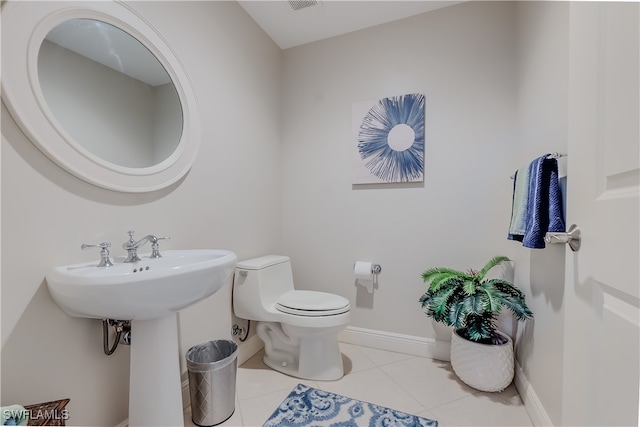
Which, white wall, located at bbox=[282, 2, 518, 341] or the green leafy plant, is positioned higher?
white wall, located at bbox=[282, 2, 518, 341]

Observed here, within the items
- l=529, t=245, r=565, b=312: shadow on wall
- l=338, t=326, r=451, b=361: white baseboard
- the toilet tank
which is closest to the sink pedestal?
the toilet tank

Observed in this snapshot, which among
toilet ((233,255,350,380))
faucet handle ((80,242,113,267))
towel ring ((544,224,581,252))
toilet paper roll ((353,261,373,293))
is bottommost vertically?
toilet ((233,255,350,380))

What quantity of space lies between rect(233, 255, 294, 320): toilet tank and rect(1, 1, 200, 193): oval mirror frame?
0.67 m

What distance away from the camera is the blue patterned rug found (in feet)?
4.21

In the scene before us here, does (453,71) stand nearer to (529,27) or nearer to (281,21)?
(529,27)

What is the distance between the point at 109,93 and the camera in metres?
1.21

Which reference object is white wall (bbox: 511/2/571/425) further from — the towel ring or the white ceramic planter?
the towel ring

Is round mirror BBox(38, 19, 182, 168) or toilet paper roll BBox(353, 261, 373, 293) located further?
toilet paper roll BBox(353, 261, 373, 293)

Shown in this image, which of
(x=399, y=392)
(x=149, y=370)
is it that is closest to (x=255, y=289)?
(x=149, y=370)

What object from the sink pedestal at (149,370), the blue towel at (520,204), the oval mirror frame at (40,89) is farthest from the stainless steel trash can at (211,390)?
the blue towel at (520,204)

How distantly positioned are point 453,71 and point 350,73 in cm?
70

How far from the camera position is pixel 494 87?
5.79 ft

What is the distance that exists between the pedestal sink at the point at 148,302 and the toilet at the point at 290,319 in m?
0.56

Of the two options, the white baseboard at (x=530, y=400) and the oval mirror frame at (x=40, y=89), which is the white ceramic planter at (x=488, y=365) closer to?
the white baseboard at (x=530, y=400)
